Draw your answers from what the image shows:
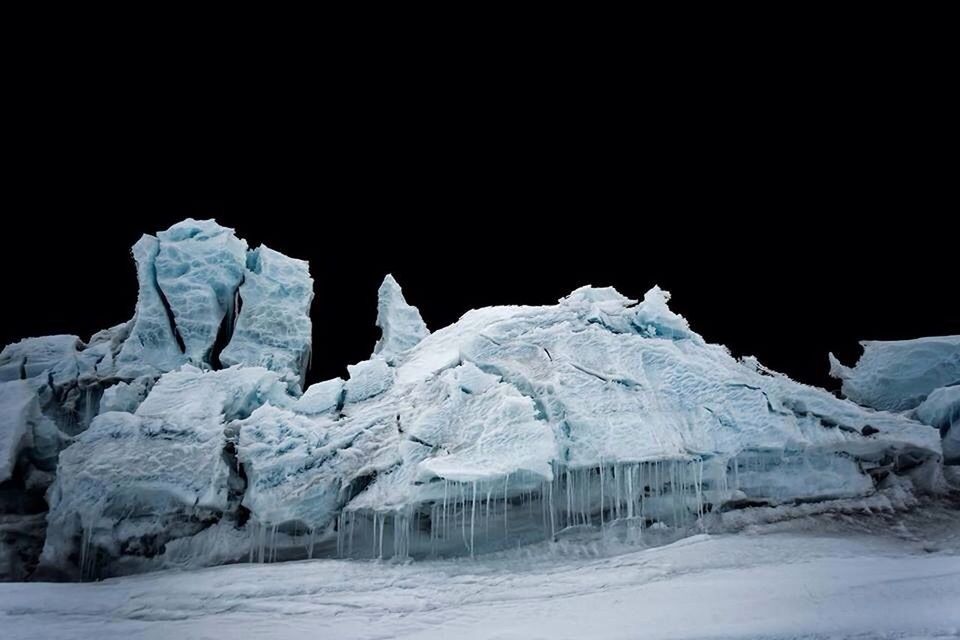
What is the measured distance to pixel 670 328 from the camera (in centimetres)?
802

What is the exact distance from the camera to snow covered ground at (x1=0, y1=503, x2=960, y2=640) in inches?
197

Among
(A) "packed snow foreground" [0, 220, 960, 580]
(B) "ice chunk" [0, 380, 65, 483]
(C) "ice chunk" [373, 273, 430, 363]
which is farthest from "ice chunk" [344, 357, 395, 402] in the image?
(B) "ice chunk" [0, 380, 65, 483]

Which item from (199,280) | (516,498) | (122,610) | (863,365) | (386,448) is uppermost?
(199,280)

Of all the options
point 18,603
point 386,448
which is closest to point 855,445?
point 386,448

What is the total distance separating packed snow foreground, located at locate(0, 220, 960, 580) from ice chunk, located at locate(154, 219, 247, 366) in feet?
2.40

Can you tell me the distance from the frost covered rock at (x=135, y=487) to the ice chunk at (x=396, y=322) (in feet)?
9.19

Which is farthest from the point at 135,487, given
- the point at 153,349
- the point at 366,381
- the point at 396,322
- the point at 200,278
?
the point at 396,322

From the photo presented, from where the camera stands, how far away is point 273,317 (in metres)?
9.05

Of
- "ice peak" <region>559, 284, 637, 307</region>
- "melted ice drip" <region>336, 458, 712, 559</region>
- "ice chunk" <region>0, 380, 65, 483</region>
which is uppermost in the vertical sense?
"ice peak" <region>559, 284, 637, 307</region>

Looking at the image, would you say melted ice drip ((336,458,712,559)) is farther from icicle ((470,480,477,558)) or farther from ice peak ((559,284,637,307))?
ice peak ((559,284,637,307))

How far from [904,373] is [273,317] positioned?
793 centimetres

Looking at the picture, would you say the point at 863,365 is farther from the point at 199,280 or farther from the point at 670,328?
the point at 199,280

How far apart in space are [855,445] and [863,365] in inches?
90.4

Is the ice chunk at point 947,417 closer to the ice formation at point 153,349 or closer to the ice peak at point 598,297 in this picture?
the ice peak at point 598,297
